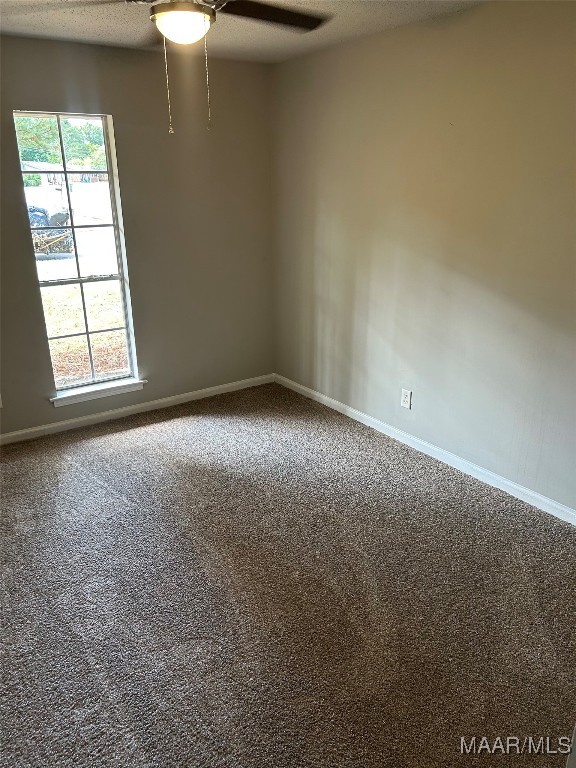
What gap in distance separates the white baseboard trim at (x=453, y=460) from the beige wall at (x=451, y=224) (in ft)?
0.16

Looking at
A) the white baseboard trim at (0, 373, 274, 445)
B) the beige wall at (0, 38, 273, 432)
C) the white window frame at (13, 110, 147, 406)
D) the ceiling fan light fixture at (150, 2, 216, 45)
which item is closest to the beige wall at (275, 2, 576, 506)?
the beige wall at (0, 38, 273, 432)

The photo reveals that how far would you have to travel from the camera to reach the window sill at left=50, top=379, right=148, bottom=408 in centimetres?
361

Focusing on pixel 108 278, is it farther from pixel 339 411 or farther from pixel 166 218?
pixel 339 411

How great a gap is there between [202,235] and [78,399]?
1.43m

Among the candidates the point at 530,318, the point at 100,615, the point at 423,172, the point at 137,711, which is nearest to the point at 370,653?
the point at 137,711

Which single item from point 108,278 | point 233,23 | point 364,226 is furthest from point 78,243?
point 364,226

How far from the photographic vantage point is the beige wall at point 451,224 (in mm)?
2436

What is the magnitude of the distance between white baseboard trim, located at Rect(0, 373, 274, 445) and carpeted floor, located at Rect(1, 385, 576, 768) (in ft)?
0.60

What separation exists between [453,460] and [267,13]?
7.97 feet

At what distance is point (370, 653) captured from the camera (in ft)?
6.34

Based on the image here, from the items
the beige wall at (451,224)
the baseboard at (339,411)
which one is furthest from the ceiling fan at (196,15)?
the baseboard at (339,411)

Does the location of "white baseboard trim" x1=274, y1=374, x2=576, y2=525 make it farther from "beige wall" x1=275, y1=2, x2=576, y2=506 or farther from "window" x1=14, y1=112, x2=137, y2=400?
"window" x1=14, y1=112, x2=137, y2=400

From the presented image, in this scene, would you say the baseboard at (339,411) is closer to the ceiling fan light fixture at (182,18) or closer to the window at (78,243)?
the window at (78,243)

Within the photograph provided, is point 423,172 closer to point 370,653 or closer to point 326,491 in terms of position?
point 326,491
